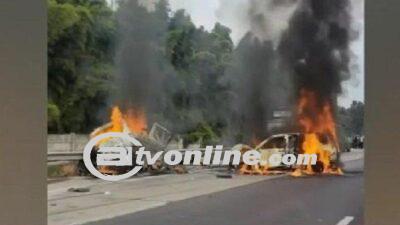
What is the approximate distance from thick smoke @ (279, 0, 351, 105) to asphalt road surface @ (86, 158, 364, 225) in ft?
1.43

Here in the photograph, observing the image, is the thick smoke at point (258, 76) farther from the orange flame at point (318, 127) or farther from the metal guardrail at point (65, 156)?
the metal guardrail at point (65, 156)

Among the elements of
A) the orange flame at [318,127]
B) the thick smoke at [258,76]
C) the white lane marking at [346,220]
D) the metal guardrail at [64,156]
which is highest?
the thick smoke at [258,76]

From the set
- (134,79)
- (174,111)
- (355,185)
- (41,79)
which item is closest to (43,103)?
(41,79)

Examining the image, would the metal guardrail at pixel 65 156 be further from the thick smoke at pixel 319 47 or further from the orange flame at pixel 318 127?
the thick smoke at pixel 319 47

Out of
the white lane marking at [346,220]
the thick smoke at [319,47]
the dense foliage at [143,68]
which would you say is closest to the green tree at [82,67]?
the dense foliage at [143,68]

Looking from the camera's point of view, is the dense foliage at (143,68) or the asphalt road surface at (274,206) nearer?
the asphalt road surface at (274,206)

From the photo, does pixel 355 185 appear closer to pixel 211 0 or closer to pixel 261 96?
pixel 261 96

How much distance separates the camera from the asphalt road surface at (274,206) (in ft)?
10.3

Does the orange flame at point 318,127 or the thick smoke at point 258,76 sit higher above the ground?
the thick smoke at point 258,76

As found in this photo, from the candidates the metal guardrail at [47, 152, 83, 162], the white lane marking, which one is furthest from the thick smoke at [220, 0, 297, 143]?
the metal guardrail at [47, 152, 83, 162]

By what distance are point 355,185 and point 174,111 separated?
1.00m

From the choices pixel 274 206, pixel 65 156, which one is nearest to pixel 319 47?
pixel 274 206

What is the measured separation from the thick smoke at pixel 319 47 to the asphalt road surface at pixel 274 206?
17.2 inches

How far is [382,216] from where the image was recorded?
2.94 meters
